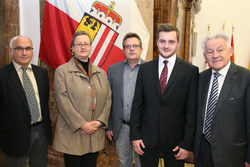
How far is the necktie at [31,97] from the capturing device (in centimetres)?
197

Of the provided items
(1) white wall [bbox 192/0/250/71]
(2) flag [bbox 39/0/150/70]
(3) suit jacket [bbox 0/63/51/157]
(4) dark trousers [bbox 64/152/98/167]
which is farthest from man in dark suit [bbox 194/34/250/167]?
(1) white wall [bbox 192/0/250/71]

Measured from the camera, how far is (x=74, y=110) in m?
1.87

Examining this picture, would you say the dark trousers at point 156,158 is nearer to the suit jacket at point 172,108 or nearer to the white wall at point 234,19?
the suit jacket at point 172,108

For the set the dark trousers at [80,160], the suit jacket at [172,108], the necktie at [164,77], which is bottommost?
the dark trousers at [80,160]

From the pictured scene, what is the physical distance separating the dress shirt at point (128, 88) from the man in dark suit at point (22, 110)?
0.80m

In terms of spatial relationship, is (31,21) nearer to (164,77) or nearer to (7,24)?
(7,24)

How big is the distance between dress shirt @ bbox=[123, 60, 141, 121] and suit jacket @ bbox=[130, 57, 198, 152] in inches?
16.9

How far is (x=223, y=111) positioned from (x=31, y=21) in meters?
2.72

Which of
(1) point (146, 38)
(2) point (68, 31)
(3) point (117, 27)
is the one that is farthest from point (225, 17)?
(2) point (68, 31)

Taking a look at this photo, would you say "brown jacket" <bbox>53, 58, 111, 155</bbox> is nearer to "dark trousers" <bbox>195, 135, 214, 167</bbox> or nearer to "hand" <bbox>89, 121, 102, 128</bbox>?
"hand" <bbox>89, 121, 102, 128</bbox>

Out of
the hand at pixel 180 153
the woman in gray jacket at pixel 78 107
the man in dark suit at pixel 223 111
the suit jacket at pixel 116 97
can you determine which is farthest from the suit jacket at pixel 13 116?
the man in dark suit at pixel 223 111

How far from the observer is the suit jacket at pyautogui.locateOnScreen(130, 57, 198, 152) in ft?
5.22

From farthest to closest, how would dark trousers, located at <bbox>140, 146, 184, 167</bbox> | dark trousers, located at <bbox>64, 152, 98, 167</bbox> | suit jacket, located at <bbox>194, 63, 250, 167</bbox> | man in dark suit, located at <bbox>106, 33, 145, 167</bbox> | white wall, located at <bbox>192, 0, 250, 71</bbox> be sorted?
white wall, located at <bbox>192, 0, 250, 71</bbox> < man in dark suit, located at <bbox>106, 33, 145, 167</bbox> < dark trousers, located at <bbox>64, 152, 98, 167</bbox> < dark trousers, located at <bbox>140, 146, 184, 167</bbox> < suit jacket, located at <bbox>194, 63, 250, 167</bbox>

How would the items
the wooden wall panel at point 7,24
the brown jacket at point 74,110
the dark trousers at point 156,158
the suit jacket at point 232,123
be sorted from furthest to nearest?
the wooden wall panel at point 7,24 < the brown jacket at point 74,110 < the dark trousers at point 156,158 < the suit jacket at point 232,123
